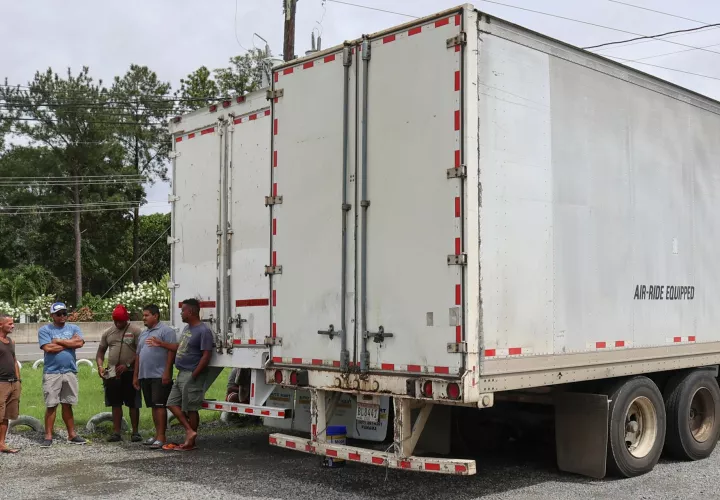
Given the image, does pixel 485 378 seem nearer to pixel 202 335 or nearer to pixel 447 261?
pixel 447 261

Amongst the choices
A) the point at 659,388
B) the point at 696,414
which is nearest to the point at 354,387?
the point at 659,388

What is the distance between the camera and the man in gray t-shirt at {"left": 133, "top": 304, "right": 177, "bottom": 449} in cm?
1011

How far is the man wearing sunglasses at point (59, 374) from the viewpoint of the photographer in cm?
1017

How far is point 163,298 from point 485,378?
2444cm

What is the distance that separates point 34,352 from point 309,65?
21027 mm

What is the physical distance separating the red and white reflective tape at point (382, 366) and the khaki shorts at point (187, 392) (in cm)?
192

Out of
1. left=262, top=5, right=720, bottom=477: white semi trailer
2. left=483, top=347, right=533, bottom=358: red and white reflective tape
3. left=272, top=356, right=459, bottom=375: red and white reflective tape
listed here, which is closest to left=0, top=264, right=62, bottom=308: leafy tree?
left=272, top=356, right=459, bottom=375: red and white reflective tape

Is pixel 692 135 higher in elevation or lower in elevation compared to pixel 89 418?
higher

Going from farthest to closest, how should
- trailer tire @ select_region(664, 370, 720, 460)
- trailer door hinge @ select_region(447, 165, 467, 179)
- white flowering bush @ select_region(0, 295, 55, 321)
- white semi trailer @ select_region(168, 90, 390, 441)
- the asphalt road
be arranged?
white flowering bush @ select_region(0, 295, 55, 321) → the asphalt road → white semi trailer @ select_region(168, 90, 390, 441) → trailer tire @ select_region(664, 370, 720, 460) → trailer door hinge @ select_region(447, 165, 467, 179)

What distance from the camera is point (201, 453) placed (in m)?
9.76

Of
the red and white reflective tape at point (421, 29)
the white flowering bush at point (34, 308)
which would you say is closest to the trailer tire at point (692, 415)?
the red and white reflective tape at point (421, 29)

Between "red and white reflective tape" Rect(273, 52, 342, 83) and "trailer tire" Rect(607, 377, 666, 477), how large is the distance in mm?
3982

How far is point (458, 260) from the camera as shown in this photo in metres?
6.59

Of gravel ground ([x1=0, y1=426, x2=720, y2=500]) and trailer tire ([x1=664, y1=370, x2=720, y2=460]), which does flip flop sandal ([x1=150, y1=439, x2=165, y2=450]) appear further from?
trailer tire ([x1=664, y1=370, x2=720, y2=460])
